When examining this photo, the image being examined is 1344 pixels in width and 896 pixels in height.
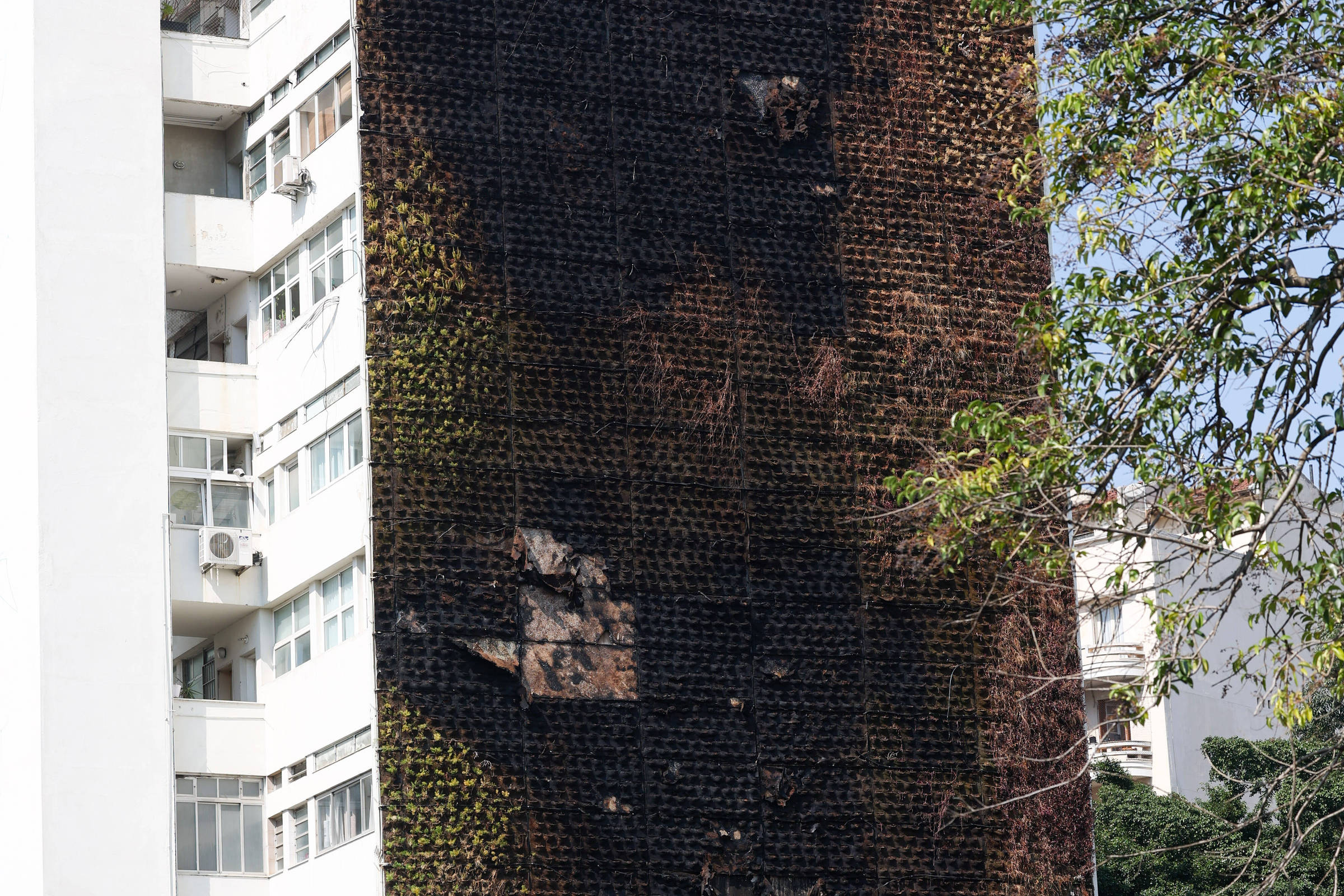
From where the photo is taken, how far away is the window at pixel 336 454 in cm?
2744

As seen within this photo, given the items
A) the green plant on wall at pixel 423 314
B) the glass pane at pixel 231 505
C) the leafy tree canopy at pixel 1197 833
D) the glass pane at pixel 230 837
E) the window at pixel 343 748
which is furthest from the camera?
the leafy tree canopy at pixel 1197 833

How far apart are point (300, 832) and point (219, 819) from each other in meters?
1.28

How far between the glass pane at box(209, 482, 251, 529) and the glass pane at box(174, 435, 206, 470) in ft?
1.44

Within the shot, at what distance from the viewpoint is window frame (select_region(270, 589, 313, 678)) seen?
28.2 metres

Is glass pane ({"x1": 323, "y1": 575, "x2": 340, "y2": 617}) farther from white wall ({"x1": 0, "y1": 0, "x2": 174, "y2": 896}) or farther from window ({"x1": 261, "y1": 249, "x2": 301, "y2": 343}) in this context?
window ({"x1": 261, "y1": 249, "x2": 301, "y2": 343})

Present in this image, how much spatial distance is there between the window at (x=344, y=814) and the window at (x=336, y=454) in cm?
405

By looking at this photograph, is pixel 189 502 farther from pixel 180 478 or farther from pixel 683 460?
pixel 683 460

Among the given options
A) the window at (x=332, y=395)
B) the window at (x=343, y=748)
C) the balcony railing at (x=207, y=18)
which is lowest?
the window at (x=343, y=748)

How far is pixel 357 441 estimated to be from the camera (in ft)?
90.1

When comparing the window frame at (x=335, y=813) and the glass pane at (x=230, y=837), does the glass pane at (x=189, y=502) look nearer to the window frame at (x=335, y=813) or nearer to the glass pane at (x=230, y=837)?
the glass pane at (x=230, y=837)

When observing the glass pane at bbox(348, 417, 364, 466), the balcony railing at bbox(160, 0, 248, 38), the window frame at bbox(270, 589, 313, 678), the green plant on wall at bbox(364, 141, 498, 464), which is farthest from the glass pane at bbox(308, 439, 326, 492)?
the balcony railing at bbox(160, 0, 248, 38)

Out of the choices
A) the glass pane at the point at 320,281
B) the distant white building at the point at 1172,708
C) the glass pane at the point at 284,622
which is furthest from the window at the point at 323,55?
the distant white building at the point at 1172,708

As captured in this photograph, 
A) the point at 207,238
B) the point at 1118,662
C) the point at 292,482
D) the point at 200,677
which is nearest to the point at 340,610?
the point at 292,482

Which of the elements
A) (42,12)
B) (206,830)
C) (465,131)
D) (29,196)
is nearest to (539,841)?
(206,830)
